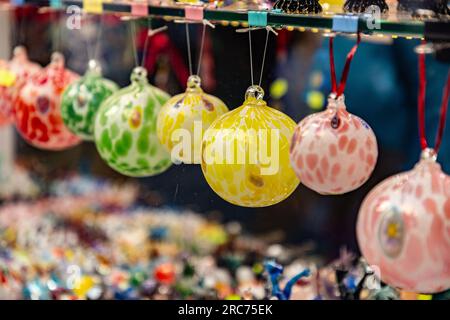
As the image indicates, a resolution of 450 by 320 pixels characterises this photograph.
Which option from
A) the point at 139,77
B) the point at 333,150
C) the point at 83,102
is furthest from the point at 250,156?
the point at 83,102

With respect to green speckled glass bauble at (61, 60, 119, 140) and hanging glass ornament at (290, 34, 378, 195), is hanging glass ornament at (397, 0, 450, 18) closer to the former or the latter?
hanging glass ornament at (290, 34, 378, 195)

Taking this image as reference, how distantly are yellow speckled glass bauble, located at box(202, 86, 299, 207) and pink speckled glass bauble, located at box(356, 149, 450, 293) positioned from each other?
191 millimetres

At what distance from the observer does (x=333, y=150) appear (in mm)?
1014

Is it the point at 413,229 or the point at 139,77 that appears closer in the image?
the point at 413,229

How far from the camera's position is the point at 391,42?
74.8 inches

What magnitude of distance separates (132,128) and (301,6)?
0.36 m

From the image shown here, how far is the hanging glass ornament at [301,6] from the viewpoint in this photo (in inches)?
44.9

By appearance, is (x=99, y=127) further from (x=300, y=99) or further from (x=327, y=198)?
(x=327, y=198)

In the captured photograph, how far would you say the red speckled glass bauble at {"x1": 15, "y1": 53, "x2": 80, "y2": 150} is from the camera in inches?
59.7

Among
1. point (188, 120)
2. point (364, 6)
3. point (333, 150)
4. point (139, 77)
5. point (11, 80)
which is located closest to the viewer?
point (333, 150)

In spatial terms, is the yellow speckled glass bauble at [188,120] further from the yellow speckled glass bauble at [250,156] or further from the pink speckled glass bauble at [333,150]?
the pink speckled glass bauble at [333,150]

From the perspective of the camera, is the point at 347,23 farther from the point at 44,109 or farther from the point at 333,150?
the point at 44,109

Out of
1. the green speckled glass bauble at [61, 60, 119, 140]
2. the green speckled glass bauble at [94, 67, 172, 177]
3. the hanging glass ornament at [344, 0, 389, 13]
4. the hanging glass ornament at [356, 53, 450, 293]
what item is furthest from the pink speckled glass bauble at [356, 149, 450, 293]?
the green speckled glass bauble at [61, 60, 119, 140]
